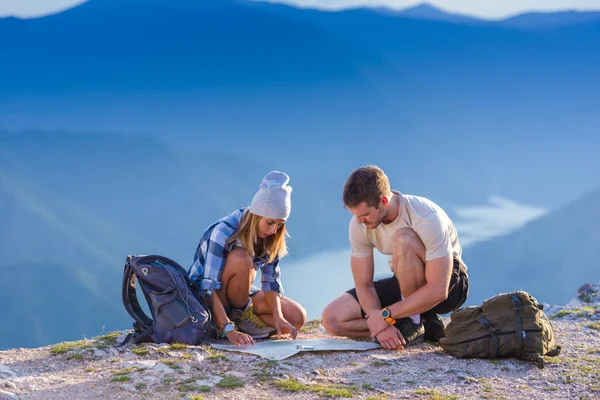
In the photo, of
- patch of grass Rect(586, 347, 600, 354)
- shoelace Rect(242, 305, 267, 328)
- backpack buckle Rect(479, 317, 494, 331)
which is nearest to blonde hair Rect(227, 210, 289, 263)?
shoelace Rect(242, 305, 267, 328)

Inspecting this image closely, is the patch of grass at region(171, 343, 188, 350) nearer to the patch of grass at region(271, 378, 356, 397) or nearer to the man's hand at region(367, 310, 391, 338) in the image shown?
the patch of grass at region(271, 378, 356, 397)

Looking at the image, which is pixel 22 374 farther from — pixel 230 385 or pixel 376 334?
pixel 376 334

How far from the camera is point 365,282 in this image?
232 inches

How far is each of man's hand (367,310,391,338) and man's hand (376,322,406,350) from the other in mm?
32

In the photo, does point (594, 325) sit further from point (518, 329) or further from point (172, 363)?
point (172, 363)

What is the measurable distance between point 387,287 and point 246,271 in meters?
1.35

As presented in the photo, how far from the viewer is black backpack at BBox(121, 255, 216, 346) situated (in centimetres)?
570

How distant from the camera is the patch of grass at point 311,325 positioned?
7.34 metres

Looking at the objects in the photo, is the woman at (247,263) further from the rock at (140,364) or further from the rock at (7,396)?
the rock at (7,396)

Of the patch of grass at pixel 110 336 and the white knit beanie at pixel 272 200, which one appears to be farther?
the patch of grass at pixel 110 336

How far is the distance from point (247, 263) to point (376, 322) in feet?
4.06

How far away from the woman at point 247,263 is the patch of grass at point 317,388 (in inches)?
39.2

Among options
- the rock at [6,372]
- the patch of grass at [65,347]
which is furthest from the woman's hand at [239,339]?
the rock at [6,372]

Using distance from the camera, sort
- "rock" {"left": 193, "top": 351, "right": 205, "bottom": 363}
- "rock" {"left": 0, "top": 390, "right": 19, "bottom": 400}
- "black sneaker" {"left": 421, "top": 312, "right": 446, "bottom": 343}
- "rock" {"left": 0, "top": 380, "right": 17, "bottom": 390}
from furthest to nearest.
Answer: "black sneaker" {"left": 421, "top": 312, "right": 446, "bottom": 343}
"rock" {"left": 193, "top": 351, "right": 205, "bottom": 363}
"rock" {"left": 0, "top": 380, "right": 17, "bottom": 390}
"rock" {"left": 0, "top": 390, "right": 19, "bottom": 400}
